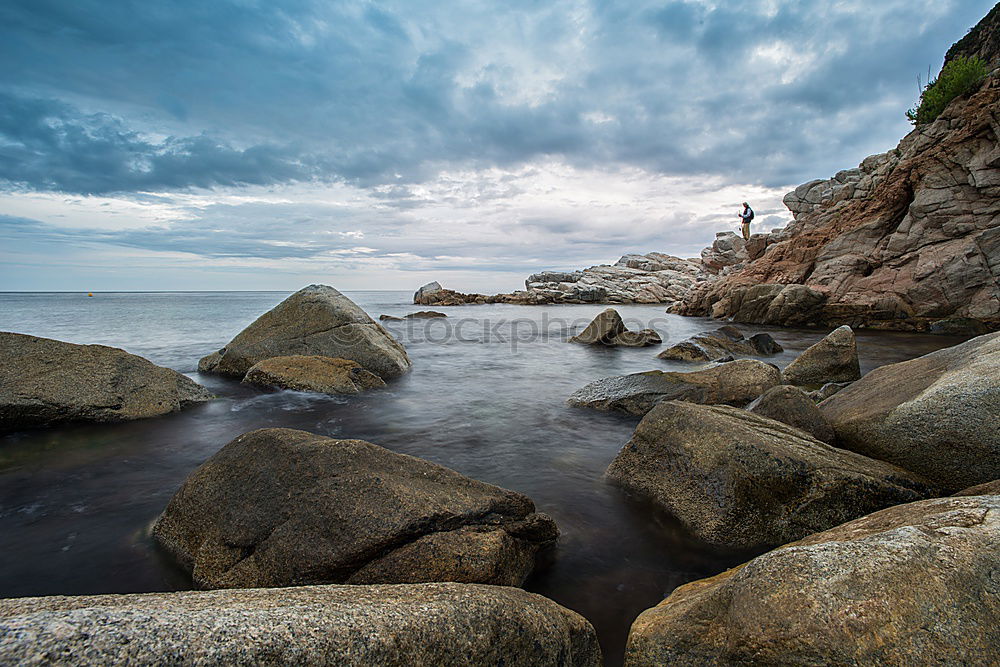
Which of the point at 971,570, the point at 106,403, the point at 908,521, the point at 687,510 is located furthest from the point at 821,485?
the point at 106,403

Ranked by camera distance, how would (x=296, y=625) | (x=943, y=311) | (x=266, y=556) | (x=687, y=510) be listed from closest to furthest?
(x=296, y=625)
(x=266, y=556)
(x=687, y=510)
(x=943, y=311)

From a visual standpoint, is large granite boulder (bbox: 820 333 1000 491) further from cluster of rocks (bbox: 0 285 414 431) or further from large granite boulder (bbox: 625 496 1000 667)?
cluster of rocks (bbox: 0 285 414 431)

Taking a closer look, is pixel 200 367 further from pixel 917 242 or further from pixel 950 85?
pixel 950 85

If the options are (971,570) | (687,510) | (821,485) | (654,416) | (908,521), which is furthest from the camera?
(654,416)

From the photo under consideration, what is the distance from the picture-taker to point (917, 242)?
1866 cm

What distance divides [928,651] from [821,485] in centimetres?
215

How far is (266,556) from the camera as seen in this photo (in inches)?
122

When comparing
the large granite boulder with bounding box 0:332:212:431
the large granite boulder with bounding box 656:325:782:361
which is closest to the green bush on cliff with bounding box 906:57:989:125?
the large granite boulder with bounding box 656:325:782:361

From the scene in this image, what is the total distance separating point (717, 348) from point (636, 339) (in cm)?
317

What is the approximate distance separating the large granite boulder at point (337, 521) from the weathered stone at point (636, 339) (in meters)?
13.6

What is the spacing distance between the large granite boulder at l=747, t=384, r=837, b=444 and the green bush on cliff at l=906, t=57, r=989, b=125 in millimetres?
23885

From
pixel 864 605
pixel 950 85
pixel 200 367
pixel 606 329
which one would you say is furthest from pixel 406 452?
pixel 950 85

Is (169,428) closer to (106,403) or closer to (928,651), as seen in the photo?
(106,403)

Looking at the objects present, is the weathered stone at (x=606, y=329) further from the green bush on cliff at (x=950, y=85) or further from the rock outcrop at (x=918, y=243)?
the green bush on cliff at (x=950, y=85)
